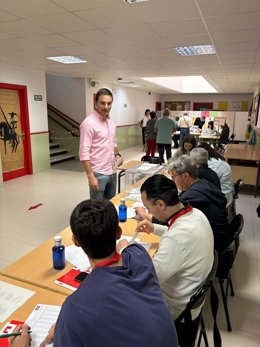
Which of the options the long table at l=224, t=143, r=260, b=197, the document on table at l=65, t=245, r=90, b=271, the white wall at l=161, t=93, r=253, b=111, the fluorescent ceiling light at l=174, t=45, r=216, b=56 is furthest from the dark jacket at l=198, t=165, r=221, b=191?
the white wall at l=161, t=93, r=253, b=111

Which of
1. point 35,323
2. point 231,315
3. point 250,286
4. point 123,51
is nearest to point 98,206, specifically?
point 35,323

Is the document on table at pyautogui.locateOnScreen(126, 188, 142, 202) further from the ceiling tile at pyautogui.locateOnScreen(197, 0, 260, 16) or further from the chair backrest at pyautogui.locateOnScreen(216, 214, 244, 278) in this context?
the ceiling tile at pyautogui.locateOnScreen(197, 0, 260, 16)

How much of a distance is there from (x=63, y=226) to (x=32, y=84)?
14.3 ft

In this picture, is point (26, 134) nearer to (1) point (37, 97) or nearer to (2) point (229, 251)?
(1) point (37, 97)

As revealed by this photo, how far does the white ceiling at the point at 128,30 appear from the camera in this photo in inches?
108

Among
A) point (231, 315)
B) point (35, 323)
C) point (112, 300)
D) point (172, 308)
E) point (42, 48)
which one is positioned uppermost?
point (42, 48)

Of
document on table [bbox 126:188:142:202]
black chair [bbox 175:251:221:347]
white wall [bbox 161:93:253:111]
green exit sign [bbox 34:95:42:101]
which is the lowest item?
black chair [bbox 175:251:221:347]

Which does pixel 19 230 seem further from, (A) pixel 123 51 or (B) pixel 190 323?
(A) pixel 123 51

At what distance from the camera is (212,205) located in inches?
77.5

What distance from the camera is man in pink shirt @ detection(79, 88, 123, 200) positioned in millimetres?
2643

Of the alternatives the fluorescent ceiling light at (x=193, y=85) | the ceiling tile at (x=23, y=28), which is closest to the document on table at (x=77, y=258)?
the ceiling tile at (x=23, y=28)

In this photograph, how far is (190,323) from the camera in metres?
1.28

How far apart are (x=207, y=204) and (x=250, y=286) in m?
1.15

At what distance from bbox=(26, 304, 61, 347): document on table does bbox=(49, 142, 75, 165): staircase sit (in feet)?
23.3
